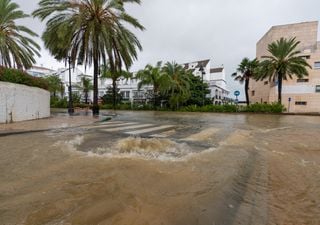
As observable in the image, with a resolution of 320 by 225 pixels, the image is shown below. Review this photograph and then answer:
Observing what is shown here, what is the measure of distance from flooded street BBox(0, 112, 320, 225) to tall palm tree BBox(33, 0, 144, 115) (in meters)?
12.6

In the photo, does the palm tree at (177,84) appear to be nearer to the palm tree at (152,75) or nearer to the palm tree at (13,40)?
the palm tree at (152,75)

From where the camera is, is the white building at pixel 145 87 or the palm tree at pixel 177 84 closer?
the palm tree at pixel 177 84

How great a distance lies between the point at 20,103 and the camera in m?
12.4

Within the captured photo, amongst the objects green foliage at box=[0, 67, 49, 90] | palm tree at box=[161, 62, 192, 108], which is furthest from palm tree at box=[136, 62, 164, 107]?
green foliage at box=[0, 67, 49, 90]

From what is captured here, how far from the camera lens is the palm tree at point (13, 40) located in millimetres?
19812

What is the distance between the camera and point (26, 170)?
424cm

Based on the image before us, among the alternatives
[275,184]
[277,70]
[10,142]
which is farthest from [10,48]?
[277,70]

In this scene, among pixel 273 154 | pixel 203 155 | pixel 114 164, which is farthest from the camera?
pixel 273 154

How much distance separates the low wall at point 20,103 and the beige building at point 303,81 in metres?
39.6

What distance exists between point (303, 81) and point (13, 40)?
43722 millimetres

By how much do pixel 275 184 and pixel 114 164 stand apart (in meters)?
3.13

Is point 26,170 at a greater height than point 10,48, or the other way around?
point 10,48

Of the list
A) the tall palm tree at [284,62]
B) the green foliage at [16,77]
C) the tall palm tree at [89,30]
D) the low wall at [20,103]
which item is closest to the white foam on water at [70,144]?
the low wall at [20,103]

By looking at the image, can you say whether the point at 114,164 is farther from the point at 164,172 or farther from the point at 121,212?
the point at 121,212
